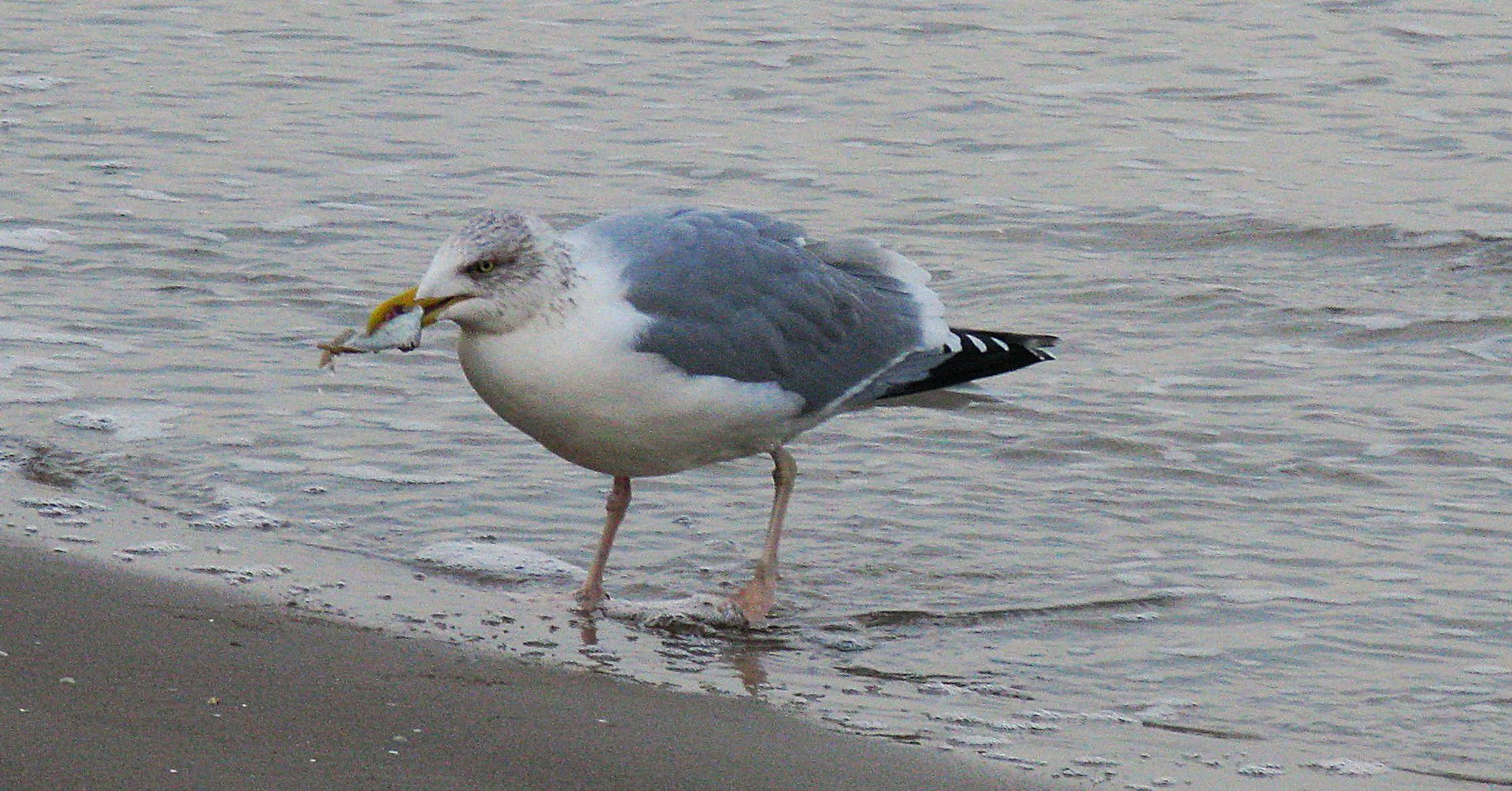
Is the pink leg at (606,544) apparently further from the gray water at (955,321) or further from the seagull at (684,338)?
the gray water at (955,321)

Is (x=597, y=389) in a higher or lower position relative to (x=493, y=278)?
lower

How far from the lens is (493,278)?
477 centimetres

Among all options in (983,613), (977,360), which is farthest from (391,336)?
(977,360)

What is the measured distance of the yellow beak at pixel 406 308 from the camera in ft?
15.1

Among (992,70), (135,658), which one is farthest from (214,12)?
(135,658)

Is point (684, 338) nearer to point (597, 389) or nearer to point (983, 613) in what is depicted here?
point (597, 389)

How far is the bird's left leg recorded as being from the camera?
5273 millimetres

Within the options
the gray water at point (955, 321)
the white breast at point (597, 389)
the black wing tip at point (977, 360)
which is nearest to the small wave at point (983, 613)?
the gray water at point (955, 321)

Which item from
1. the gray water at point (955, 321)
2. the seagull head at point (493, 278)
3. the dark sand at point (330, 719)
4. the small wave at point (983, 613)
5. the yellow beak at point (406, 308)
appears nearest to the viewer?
the dark sand at point (330, 719)

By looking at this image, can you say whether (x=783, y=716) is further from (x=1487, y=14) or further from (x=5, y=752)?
(x=1487, y=14)

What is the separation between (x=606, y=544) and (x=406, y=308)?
3.50ft

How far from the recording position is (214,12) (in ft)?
45.7

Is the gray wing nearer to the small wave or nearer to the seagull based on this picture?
the seagull

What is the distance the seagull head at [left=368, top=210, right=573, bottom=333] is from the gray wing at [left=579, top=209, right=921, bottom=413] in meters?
0.25
